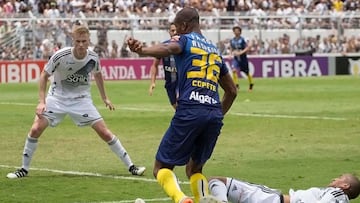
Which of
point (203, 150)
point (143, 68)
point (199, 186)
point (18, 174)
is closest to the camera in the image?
point (199, 186)

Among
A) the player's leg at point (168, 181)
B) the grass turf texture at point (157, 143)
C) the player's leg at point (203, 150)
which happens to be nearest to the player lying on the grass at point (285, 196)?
the player's leg at point (203, 150)

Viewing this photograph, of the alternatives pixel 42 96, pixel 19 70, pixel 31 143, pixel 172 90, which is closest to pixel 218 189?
pixel 42 96

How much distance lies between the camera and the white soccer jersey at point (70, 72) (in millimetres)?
14227

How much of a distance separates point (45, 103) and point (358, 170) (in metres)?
4.66

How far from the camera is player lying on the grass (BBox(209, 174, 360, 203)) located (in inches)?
382

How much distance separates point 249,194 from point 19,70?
33696 millimetres

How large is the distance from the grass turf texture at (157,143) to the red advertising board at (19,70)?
33.5 feet

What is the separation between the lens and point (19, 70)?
1698 inches

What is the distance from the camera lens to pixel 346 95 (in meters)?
32.7

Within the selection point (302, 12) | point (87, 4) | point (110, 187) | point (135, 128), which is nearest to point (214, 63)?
point (110, 187)

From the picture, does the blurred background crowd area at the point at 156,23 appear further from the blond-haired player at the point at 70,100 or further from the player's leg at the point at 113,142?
the player's leg at the point at 113,142

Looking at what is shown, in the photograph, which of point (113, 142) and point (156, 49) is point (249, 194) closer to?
point (156, 49)

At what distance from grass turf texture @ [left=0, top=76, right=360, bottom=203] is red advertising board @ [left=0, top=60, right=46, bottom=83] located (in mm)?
10216

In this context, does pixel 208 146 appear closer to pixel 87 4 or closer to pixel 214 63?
pixel 214 63
